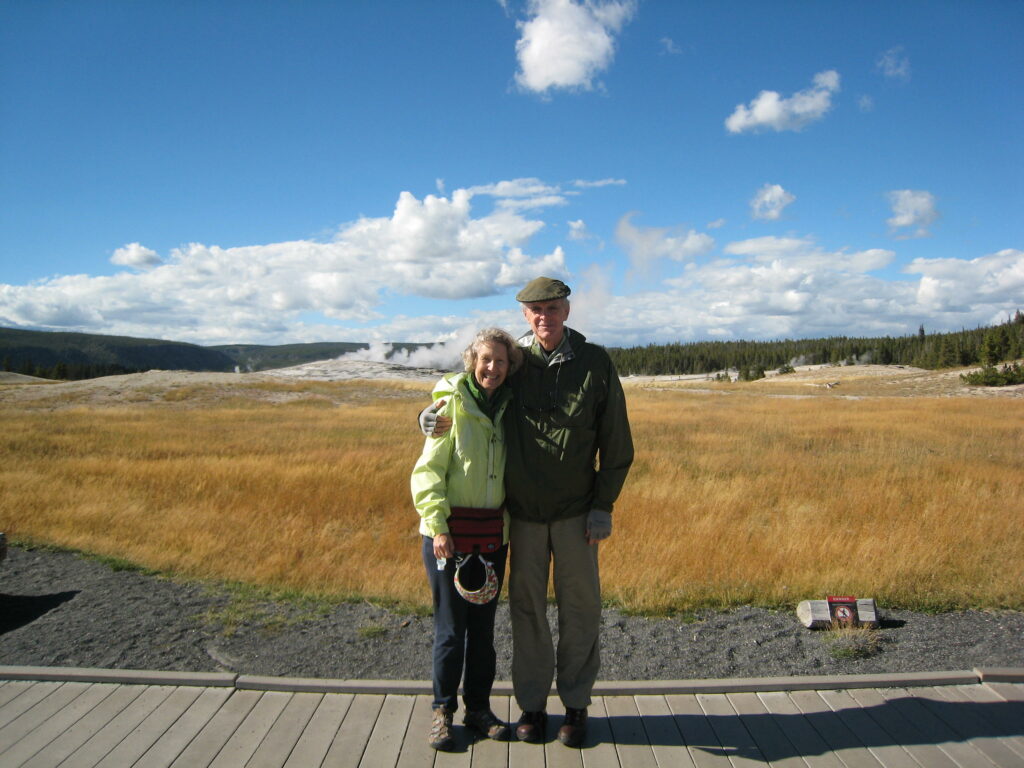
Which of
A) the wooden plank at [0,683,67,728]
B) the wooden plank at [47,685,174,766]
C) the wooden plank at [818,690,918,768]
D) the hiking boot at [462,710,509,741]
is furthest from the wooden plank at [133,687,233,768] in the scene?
the wooden plank at [818,690,918,768]

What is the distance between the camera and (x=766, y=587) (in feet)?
17.8

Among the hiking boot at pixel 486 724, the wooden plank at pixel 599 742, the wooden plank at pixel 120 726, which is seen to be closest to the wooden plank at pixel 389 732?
the hiking boot at pixel 486 724

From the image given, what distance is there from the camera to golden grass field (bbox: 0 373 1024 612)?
558 centimetres

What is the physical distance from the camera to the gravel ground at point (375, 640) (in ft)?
13.3

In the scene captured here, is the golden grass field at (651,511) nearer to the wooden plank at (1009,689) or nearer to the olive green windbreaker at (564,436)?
the wooden plank at (1009,689)

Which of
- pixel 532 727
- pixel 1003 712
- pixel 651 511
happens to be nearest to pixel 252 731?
pixel 532 727

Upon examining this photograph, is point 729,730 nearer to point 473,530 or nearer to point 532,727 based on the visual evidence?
point 532,727

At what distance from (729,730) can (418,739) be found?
5.10 feet

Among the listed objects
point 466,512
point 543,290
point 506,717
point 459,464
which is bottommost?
point 506,717

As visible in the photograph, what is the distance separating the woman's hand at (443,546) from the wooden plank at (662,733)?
1.35m

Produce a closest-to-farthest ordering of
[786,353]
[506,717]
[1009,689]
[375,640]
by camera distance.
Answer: [506,717], [1009,689], [375,640], [786,353]

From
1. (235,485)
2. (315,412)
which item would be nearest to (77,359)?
(315,412)

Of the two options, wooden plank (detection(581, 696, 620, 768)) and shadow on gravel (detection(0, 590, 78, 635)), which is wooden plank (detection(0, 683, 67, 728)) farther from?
wooden plank (detection(581, 696, 620, 768))

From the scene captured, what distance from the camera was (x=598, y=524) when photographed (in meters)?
3.17
